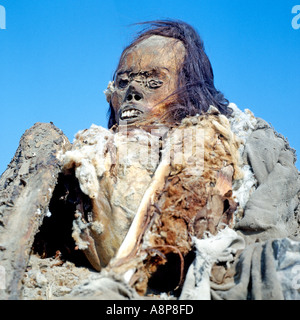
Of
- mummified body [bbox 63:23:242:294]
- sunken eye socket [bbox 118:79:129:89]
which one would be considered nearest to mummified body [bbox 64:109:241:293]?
mummified body [bbox 63:23:242:294]

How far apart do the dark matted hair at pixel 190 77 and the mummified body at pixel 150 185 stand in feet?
0.57

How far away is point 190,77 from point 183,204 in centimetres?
148

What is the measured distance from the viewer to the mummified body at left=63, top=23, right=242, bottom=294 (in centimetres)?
286

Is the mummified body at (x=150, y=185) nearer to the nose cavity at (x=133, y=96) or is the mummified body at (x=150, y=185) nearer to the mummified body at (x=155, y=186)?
the mummified body at (x=155, y=186)

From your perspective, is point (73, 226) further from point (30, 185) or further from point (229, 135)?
point (229, 135)

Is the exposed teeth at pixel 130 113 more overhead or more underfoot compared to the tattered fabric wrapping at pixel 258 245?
more overhead

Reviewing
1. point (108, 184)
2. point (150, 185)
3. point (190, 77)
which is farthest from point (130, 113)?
point (150, 185)

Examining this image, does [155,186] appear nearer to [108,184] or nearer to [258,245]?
[108,184]

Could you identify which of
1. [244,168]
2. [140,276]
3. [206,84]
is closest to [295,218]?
[244,168]

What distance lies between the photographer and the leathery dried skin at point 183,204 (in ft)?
9.07

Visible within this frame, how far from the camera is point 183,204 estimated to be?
3.01 m

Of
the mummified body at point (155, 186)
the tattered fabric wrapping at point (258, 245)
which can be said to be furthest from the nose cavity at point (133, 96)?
the tattered fabric wrapping at point (258, 245)

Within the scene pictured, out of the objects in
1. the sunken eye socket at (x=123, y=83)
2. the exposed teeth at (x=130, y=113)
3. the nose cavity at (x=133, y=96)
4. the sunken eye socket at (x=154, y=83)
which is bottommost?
the exposed teeth at (x=130, y=113)
